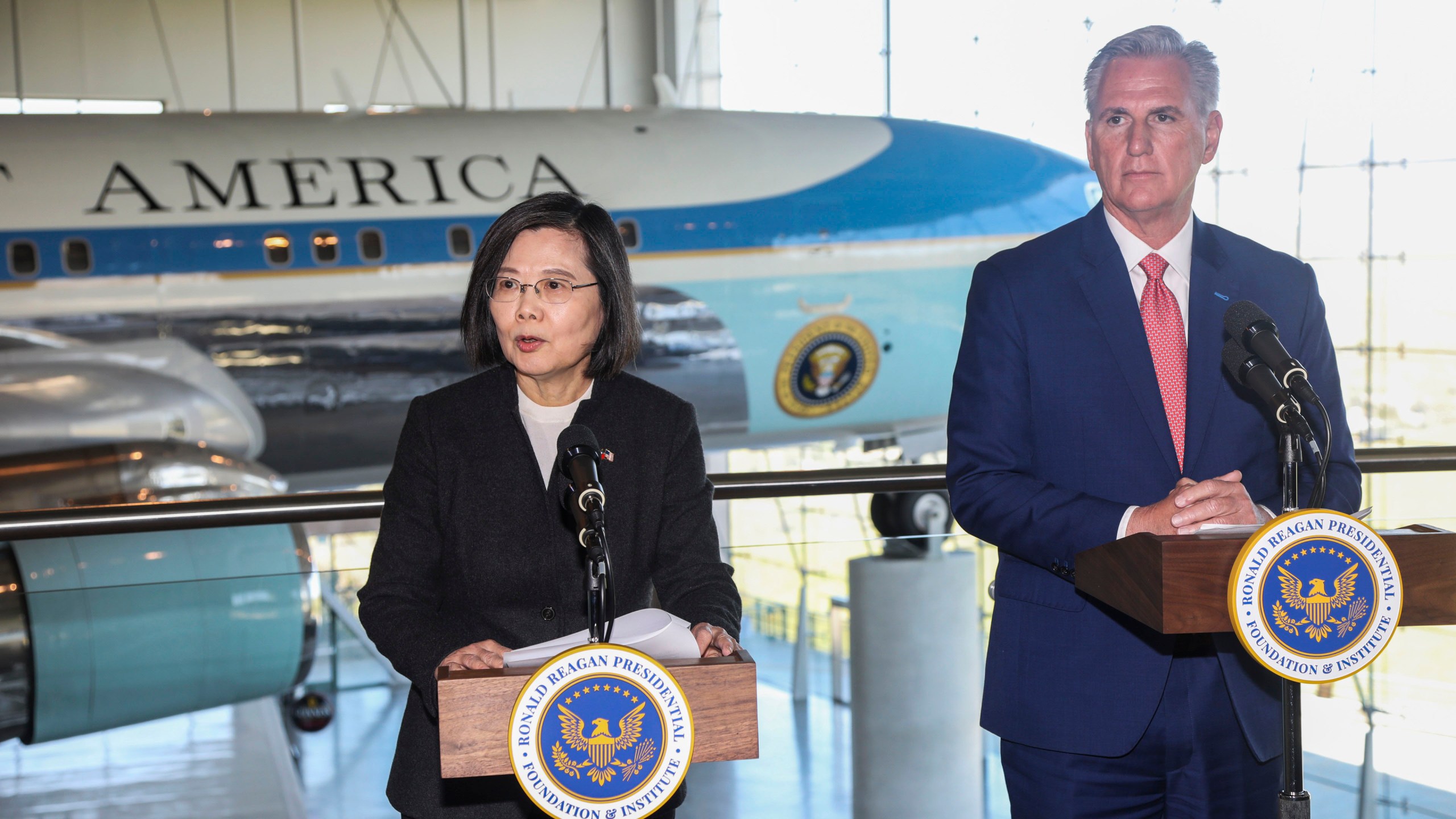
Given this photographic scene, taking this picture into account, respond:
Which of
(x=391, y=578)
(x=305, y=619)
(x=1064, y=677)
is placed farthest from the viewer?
(x=305, y=619)

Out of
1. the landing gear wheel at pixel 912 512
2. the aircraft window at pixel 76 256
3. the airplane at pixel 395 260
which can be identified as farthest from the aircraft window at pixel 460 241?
the landing gear wheel at pixel 912 512

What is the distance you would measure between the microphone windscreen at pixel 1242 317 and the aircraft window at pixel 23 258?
5.87 metres

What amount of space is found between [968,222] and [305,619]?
557cm

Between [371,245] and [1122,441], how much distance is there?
208 inches

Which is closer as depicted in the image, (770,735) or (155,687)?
(155,687)

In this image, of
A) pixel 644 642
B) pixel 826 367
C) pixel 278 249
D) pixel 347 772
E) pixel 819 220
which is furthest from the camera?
pixel 826 367

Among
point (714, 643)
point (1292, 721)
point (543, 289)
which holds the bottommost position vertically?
point (1292, 721)

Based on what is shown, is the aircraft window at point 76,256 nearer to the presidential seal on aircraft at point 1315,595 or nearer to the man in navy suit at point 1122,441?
the man in navy suit at point 1122,441

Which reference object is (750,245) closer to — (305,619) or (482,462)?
(305,619)

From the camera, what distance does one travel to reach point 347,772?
234 centimetres

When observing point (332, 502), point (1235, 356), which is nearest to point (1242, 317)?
point (1235, 356)

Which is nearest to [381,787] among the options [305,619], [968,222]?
[305,619]

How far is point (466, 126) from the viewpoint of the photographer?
6602 mm

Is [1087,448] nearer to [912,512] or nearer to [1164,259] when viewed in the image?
[1164,259]
